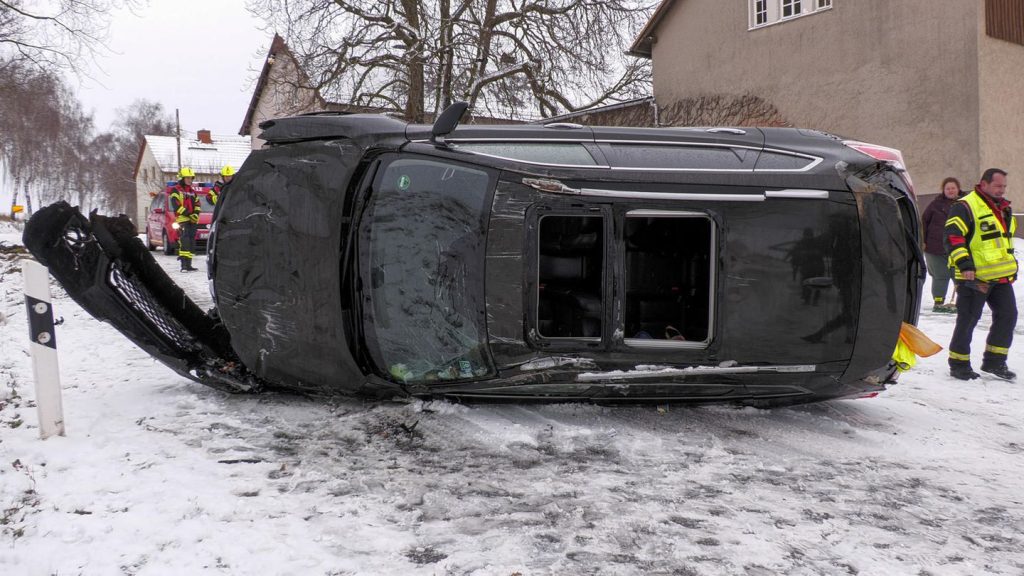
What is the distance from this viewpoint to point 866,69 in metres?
16.4

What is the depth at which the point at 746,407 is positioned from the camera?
434 cm

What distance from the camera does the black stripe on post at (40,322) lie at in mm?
→ 3557

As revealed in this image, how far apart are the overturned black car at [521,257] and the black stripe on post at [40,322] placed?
432mm

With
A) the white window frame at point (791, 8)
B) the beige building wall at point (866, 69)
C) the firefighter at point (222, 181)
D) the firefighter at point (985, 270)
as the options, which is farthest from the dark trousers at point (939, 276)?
the white window frame at point (791, 8)

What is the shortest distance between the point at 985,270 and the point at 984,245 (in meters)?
0.20

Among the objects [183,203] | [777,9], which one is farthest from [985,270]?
[777,9]

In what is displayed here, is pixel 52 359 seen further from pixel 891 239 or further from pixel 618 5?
pixel 618 5

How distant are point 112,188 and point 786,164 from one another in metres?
75.8

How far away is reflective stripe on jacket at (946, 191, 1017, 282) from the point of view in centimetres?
563

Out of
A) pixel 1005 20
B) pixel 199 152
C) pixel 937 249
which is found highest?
pixel 199 152

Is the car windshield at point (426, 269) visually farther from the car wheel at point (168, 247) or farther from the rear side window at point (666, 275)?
the car wheel at point (168, 247)

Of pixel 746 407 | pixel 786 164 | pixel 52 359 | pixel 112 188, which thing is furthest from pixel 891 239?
pixel 112 188

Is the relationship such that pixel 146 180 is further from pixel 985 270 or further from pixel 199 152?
pixel 985 270

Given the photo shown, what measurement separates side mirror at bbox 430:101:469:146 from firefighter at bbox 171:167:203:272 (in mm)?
8918
